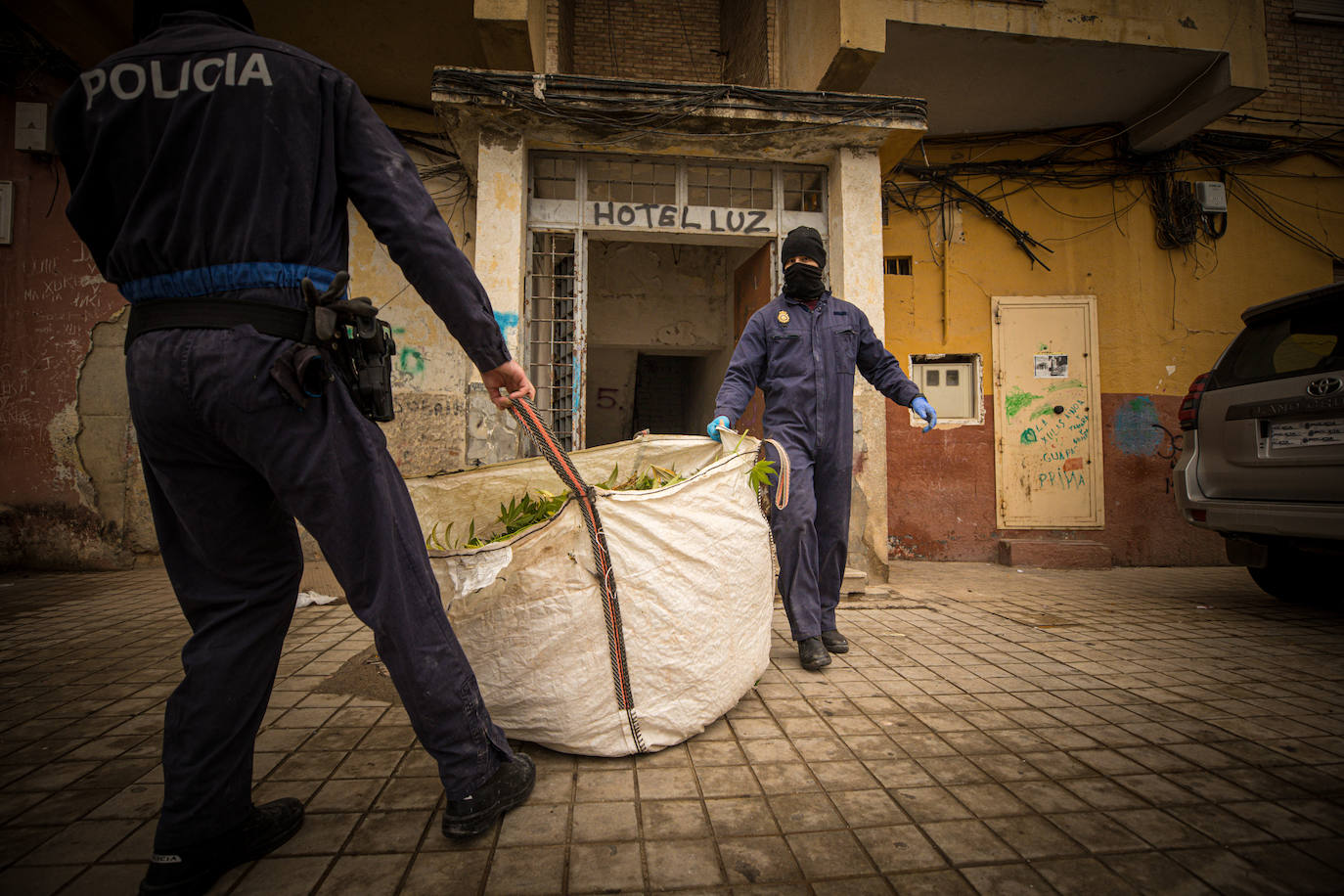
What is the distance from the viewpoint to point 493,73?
469 centimetres

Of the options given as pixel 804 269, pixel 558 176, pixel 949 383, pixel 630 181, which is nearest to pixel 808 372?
pixel 804 269

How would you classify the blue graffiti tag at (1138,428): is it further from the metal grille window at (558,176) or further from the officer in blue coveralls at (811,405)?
the metal grille window at (558,176)

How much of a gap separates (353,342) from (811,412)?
7.52 feet

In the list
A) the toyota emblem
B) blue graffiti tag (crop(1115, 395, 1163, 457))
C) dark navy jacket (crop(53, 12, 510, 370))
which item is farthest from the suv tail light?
dark navy jacket (crop(53, 12, 510, 370))

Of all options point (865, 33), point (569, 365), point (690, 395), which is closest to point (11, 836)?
point (569, 365)

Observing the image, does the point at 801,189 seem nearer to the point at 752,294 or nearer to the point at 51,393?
the point at 752,294

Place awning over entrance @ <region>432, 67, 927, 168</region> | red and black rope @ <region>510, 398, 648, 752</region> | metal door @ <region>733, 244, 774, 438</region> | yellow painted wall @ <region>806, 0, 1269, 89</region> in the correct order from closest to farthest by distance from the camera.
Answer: red and black rope @ <region>510, 398, 648, 752</region> < awning over entrance @ <region>432, 67, 927, 168</region> < yellow painted wall @ <region>806, 0, 1269, 89</region> < metal door @ <region>733, 244, 774, 438</region>

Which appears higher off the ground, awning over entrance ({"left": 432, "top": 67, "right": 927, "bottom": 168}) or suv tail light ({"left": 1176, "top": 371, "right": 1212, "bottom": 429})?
awning over entrance ({"left": 432, "top": 67, "right": 927, "bottom": 168})

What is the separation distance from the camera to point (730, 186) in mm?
5621

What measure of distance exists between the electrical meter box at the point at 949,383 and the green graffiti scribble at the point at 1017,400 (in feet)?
1.20

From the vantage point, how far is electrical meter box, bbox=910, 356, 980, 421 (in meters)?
6.70

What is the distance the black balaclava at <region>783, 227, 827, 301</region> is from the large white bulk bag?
1.59 m

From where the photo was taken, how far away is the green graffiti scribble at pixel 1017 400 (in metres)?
6.66

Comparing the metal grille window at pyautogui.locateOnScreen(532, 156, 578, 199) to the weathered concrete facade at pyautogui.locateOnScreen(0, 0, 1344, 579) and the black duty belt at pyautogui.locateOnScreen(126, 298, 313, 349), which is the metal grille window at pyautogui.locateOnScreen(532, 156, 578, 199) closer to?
the weathered concrete facade at pyautogui.locateOnScreen(0, 0, 1344, 579)
